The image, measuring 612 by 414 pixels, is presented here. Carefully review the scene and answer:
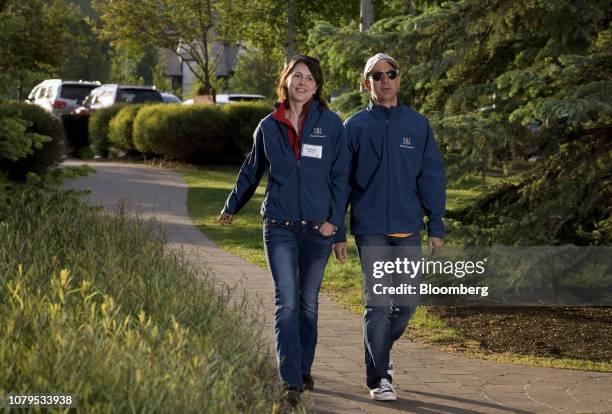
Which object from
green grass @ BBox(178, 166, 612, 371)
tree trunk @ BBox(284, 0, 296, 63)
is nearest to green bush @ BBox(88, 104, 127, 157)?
green grass @ BBox(178, 166, 612, 371)

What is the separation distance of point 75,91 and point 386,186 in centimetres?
3753

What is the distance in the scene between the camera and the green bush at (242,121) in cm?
2917

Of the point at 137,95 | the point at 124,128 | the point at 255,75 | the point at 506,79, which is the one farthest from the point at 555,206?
the point at 255,75

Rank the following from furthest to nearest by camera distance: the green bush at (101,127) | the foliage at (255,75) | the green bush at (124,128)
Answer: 1. the foliage at (255,75)
2. the green bush at (101,127)
3. the green bush at (124,128)

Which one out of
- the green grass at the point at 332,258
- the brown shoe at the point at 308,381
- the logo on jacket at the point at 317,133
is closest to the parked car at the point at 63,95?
the green grass at the point at 332,258

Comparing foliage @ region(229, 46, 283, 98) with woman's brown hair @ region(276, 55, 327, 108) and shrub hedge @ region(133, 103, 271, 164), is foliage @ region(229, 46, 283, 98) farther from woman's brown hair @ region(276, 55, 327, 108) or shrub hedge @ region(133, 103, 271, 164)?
Answer: woman's brown hair @ region(276, 55, 327, 108)

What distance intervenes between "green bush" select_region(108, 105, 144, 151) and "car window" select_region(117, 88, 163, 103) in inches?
284

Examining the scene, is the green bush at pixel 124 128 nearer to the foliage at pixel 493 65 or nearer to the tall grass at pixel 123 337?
the foliage at pixel 493 65

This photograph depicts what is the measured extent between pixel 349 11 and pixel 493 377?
31.8 metres

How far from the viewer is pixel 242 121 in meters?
29.3

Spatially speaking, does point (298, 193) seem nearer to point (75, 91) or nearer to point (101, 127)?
point (101, 127)

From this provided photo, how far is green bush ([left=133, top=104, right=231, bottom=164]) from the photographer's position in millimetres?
29125

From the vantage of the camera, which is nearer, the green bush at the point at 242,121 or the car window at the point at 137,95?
the green bush at the point at 242,121

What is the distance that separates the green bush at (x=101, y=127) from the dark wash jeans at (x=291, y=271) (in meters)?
26.4
